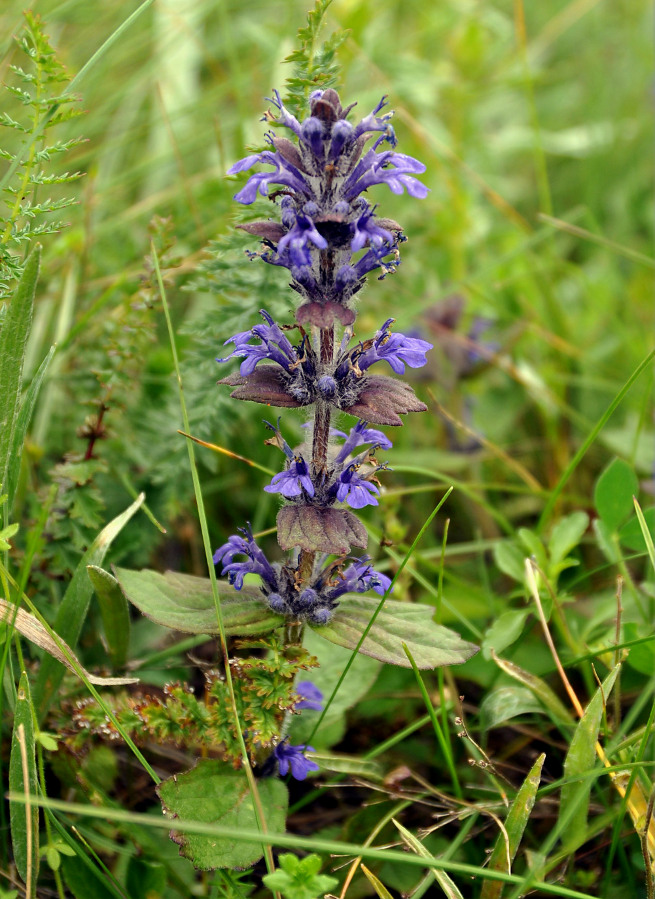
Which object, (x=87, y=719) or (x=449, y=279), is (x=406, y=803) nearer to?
(x=87, y=719)

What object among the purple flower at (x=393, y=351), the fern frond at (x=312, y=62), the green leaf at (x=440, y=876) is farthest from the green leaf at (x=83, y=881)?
the fern frond at (x=312, y=62)

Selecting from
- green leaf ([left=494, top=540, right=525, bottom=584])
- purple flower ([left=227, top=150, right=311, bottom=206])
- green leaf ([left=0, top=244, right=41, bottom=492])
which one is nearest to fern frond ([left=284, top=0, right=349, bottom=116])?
purple flower ([left=227, top=150, right=311, bottom=206])

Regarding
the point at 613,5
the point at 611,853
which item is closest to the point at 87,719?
the point at 611,853

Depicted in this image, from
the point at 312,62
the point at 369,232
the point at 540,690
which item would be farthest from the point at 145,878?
the point at 312,62

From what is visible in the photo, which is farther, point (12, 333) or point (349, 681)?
point (349, 681)

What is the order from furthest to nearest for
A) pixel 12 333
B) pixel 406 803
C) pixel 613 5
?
pixel 613 5, pixel 406 803, pixel 12 333

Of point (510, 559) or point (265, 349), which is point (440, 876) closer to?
point (510, 559)
